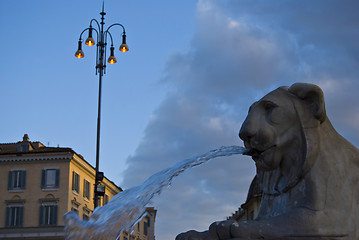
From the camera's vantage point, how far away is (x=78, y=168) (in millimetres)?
61094

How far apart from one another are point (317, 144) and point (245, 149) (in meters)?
0.54

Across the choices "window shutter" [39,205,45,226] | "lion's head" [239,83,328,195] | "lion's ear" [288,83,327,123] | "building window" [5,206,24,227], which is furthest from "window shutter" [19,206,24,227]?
"lion's ear" [288,83,327,123]

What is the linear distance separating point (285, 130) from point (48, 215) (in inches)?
2187

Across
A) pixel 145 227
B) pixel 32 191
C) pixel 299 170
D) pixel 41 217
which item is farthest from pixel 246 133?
pixel 145 227

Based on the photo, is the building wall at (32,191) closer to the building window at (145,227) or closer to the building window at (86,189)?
the building window at (86,189)

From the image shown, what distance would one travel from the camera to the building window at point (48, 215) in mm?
57281

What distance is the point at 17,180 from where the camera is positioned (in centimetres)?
5950

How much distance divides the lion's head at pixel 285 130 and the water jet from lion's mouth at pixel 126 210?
0.32 meters

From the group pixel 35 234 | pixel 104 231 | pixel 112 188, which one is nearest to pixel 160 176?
pixel 104 231

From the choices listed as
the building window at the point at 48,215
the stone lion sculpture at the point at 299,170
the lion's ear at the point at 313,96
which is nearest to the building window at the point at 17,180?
the building window at the point at 48,215

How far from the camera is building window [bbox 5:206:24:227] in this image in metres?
57.9

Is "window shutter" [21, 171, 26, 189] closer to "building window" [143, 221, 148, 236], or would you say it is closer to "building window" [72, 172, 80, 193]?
"building window" [72, 172, 80, 193]

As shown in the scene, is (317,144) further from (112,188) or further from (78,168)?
(112,188)

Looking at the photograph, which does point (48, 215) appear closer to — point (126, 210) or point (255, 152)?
point (126, 210)
